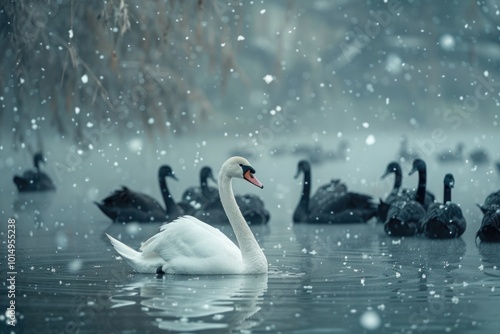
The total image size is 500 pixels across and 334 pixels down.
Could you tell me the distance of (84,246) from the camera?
12180mm

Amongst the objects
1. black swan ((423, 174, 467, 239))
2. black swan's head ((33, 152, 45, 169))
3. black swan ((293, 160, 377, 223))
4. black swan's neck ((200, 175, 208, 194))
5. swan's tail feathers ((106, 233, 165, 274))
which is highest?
black swan's head ((33, 152, 45, 169))

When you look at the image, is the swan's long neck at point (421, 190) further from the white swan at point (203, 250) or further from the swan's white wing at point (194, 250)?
the swan's white wing at point (194, 250)

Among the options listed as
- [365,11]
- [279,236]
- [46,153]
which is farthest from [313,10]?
[279,236]

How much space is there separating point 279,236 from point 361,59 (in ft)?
40.9

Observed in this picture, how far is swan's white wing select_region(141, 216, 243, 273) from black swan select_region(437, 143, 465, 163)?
13999mm

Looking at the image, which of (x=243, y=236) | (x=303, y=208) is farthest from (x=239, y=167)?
(x=303, y=208)

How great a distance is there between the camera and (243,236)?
9688mm

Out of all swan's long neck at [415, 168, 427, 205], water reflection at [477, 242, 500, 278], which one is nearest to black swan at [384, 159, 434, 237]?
swan's long neck at [415, 168, 427, 205]

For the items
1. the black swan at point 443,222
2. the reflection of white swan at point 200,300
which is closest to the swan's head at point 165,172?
the black swan at point 443,222

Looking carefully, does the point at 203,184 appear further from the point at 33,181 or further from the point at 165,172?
the point at 33,181

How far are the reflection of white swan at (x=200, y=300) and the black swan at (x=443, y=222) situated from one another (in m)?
3.92

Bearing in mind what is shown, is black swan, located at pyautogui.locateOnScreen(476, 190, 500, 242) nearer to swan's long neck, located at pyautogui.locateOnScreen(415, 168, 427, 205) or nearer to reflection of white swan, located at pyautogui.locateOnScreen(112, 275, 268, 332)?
swan's long neck, located at pyautogui.locateOnScreen(415, 168, 427, 205)

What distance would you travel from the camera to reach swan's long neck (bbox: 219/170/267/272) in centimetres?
959

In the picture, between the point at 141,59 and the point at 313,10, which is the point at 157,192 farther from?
the point at 141,59
